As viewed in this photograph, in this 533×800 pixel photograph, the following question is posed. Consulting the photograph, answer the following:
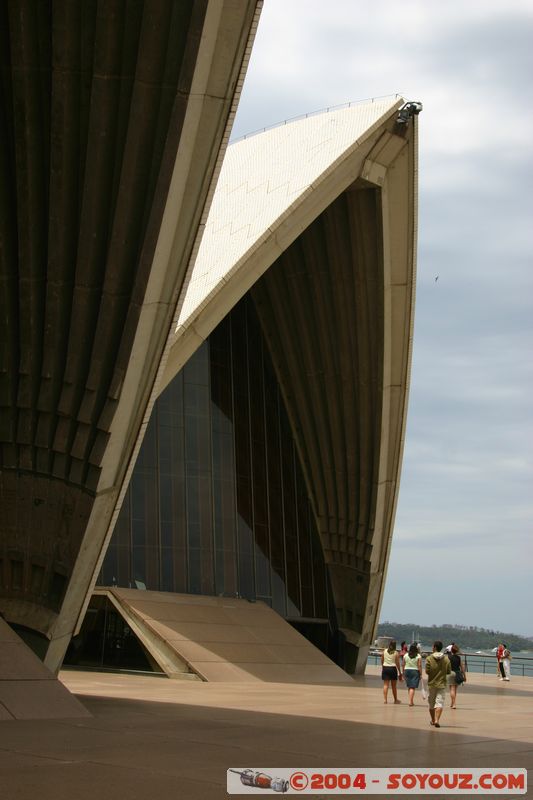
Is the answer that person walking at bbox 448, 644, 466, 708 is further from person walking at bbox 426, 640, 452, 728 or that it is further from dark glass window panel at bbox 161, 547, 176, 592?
dark glass window panel at bbox 161, 547, 176, 592

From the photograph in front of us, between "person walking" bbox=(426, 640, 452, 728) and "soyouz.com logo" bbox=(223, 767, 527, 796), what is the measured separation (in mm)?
5241

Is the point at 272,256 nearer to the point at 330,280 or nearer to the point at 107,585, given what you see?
the point at 330,280

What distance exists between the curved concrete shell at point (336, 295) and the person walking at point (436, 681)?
11.0 m

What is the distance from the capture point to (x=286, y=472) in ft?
109

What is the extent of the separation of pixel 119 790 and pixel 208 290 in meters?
18.3

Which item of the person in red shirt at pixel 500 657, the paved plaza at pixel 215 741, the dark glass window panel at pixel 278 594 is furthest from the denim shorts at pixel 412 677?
the person in red shirt at pixel 500 657

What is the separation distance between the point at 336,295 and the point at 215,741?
20459 mm

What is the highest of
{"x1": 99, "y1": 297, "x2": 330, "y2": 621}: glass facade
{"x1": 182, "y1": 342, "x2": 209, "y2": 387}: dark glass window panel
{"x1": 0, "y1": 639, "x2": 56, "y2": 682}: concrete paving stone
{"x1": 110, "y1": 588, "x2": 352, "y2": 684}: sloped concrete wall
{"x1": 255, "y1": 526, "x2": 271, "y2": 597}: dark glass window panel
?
{"x1": 182, "y1": 342, "x2": 209, "y2": 387}: dark glass window panel

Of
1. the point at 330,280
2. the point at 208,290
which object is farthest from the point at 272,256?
the point at 330,280

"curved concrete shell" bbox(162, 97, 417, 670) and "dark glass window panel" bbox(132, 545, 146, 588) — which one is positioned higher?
"curved concrete shell" bbox(162, 97, 417, 670)

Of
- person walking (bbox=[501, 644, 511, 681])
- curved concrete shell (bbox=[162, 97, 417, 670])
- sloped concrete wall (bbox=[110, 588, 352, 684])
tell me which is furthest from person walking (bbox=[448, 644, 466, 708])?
person walking (bbox=[501, 644, 511, 681])

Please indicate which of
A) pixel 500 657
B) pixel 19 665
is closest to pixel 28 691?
pixel 19 665

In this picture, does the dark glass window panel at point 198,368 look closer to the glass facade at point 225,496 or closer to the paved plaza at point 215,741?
the glass facade at point 225,496

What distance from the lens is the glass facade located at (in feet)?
95.3
